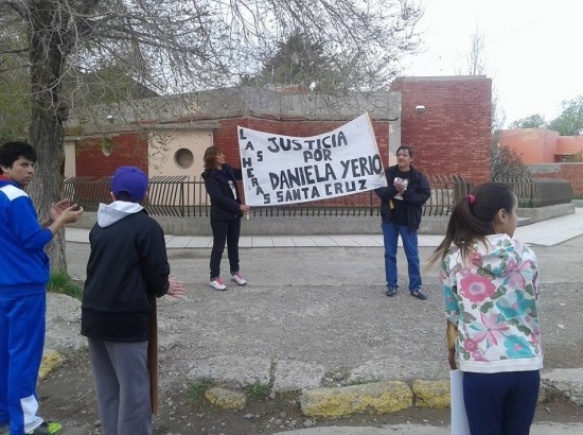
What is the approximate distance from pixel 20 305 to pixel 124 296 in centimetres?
88

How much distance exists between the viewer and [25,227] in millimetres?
3277

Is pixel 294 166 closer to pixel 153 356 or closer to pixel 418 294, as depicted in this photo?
pixel 418 294

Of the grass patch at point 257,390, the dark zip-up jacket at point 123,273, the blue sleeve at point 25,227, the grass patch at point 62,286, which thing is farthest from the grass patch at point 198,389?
the grass patch at point 62,286

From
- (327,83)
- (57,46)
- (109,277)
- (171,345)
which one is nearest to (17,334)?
(109,277)

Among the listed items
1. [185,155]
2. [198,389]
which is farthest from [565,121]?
[198,389]

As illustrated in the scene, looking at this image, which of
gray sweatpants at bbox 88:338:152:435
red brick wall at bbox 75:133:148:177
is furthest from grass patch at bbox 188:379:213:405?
red brick wall at bbox 75:133:148:177

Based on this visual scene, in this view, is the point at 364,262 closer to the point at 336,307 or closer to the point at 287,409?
the point at 336,307

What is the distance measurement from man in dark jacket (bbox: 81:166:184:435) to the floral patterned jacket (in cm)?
165

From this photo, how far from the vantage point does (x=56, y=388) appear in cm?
426

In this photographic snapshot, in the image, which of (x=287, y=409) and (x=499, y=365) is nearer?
(x=499, y=365)

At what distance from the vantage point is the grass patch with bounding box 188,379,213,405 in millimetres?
3968

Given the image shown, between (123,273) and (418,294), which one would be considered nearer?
(123,273)

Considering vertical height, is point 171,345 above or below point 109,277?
below

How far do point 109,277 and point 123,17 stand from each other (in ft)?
12.4
